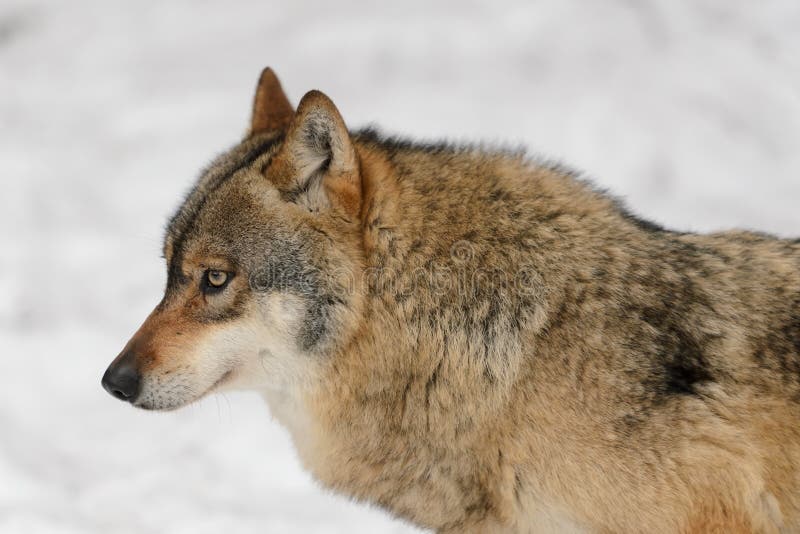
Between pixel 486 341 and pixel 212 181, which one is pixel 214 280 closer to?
pixel 212 181

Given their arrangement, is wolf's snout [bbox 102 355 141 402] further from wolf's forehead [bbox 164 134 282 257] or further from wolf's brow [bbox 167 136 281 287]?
wolf's forehead [bbox 164 134 282 257]

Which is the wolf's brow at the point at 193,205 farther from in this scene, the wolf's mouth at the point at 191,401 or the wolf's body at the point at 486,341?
the wolf's mouth at the point at 191,401

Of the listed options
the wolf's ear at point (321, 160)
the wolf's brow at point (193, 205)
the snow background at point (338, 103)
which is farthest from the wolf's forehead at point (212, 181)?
the snow background at point (338, 103)

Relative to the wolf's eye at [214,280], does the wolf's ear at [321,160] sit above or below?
above

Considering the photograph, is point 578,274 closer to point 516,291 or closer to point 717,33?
point 516,291

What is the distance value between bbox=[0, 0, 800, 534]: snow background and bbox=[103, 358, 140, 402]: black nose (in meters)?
2.97

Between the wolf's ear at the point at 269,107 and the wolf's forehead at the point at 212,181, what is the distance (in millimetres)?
211

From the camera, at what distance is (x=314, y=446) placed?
3873 millimetres

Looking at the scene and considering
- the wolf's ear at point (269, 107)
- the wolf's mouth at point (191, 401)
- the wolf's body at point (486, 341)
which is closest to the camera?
the wolf's body at point (486, 341)

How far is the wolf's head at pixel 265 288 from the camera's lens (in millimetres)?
Answer: 3514

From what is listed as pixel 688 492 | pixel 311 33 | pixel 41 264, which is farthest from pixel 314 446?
pixel 311 33

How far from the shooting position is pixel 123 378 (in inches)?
139

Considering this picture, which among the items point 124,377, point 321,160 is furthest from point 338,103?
point 124,377

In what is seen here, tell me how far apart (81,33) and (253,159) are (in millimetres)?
5584
